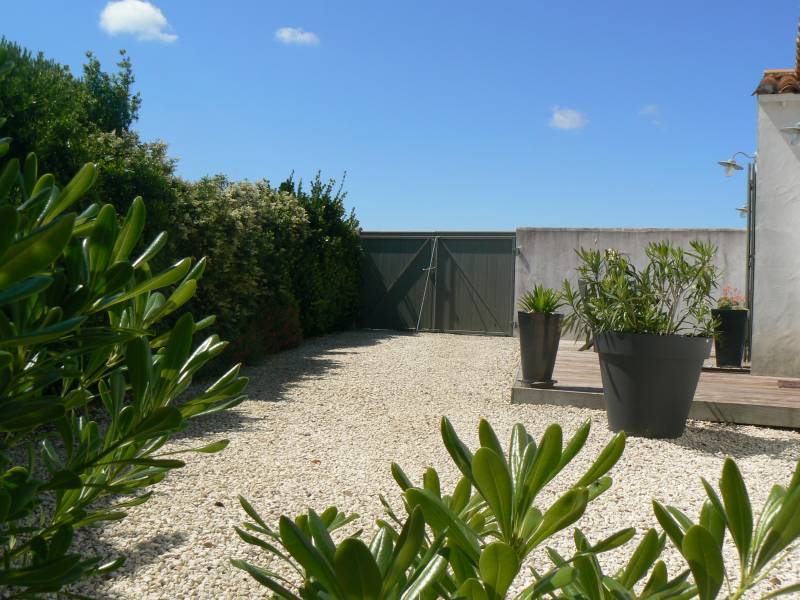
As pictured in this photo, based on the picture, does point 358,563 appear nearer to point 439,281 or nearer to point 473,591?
point 473,591

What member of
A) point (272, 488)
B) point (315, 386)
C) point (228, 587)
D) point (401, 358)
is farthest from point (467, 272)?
point (228, 587)

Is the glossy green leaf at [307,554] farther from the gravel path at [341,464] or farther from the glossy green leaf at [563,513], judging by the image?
the gravel path at [341,464]

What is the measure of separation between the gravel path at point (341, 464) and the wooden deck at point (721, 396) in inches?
5.0

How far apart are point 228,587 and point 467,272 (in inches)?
427

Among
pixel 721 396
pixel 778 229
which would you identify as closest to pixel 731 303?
pixel 778 229

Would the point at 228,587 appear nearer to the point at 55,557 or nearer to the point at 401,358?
the point at 55,557

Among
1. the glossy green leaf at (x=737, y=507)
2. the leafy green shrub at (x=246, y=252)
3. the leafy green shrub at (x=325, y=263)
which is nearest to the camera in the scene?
the glossy green leaf at (x=737, y=507)

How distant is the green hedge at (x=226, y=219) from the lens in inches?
185

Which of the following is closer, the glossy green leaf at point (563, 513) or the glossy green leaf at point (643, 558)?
the glossy green leaf at point (563, 513)

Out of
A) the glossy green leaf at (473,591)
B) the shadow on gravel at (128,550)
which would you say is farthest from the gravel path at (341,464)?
the glossy green leaf at (473,591)

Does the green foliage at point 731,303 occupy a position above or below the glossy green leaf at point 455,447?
above

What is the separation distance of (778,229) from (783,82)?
1.47 meters

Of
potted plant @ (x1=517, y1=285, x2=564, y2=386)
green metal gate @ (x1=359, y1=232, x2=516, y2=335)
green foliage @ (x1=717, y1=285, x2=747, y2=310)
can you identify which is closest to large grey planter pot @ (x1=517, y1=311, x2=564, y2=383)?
potted plant @ (x1=517, y1=285, x2=564, y2=386)

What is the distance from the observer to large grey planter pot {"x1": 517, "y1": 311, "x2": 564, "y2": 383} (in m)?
6.25
